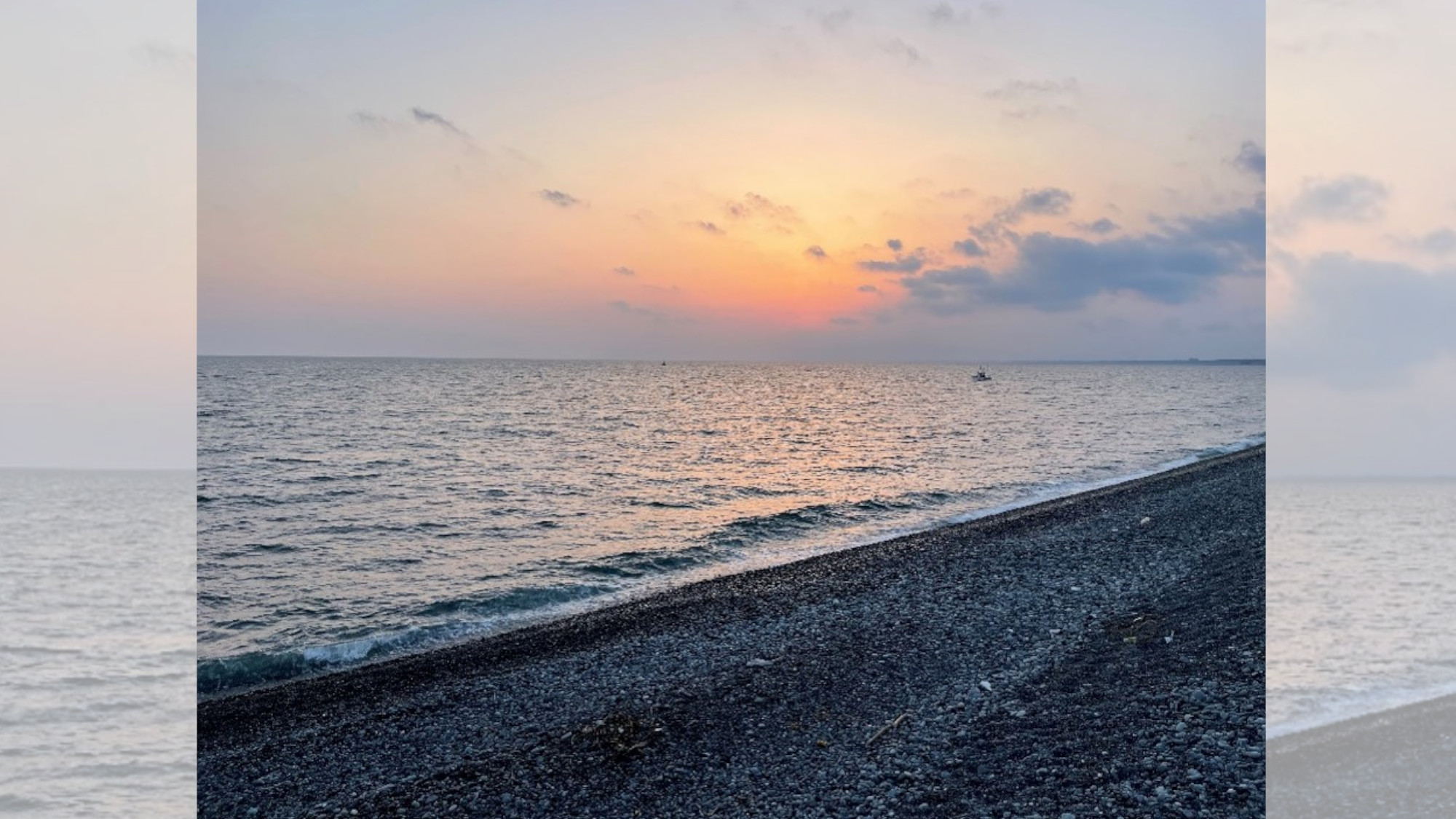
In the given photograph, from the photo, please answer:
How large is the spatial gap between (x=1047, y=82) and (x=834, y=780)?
389 inches

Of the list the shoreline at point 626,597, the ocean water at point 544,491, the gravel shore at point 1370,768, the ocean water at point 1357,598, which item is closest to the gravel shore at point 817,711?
the shoreline at point 626,597

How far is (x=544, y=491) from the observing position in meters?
18.5

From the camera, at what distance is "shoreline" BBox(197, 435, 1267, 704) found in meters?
8.55

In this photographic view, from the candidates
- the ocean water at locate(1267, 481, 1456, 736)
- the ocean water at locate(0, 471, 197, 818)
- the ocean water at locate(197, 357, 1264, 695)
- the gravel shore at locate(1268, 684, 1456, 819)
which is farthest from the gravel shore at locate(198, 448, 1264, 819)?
the ocean water at locate(197, 357, 1264, 695)

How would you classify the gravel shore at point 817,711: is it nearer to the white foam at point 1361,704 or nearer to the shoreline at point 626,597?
the shoreline at point 626,597

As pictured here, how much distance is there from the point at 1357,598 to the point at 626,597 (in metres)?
11.1

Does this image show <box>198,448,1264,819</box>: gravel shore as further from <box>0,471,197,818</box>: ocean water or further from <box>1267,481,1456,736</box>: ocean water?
<box>0,471,197,818</box>: ocean water

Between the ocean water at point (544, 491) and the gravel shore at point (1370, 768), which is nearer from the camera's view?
the gravel shore at point (1370, 768)

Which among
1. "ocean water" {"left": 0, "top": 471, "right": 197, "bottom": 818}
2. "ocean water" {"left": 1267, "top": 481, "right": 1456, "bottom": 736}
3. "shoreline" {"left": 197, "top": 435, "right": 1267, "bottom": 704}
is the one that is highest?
"shoreline" {"left": 197, "top": 435, "right": 1267, "bottom": 704}

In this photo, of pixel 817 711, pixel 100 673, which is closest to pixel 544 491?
pixel 100 673

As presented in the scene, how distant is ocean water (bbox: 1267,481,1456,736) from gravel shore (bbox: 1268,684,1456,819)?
0.81 ft

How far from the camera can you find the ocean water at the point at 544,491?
10.5 m

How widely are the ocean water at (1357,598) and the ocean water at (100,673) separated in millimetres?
10180

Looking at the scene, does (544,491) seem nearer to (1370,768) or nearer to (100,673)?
(100,673)
